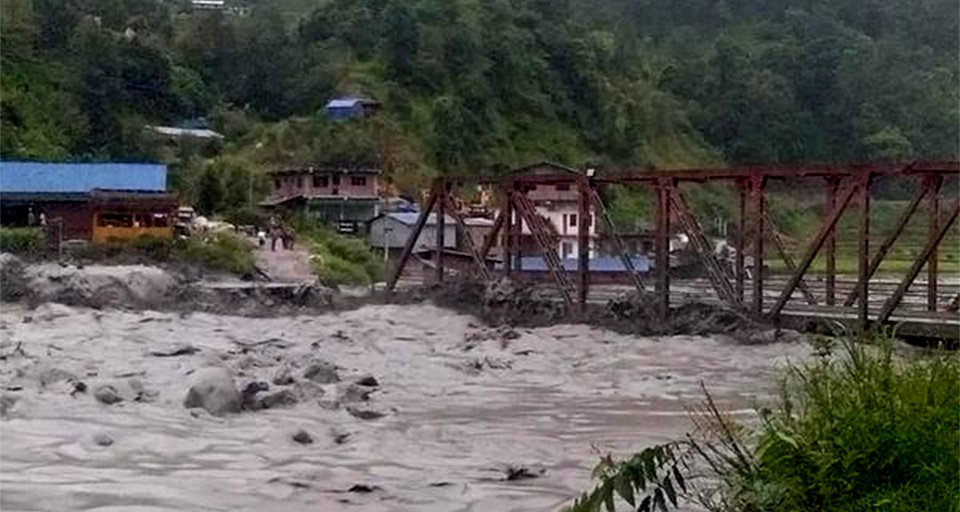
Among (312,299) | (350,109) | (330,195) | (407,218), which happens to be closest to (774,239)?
(312,299)

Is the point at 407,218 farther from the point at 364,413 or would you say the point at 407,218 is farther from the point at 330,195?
the point at 364,413

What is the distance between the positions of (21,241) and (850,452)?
109 ft

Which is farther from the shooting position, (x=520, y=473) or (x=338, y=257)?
(x=338, y=257)

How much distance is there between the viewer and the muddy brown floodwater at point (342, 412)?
9539mm

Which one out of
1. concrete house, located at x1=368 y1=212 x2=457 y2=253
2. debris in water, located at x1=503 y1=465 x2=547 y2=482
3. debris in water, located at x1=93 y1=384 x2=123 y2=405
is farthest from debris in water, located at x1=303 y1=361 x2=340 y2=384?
concrete house, located at x1=368 y1=212 x2=457 y2=253

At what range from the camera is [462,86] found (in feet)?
202

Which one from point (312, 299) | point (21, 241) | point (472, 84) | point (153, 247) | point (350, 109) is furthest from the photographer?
point (472, 84)

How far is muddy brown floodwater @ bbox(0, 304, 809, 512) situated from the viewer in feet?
31.3

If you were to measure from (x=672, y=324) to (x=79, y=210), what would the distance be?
21.5m

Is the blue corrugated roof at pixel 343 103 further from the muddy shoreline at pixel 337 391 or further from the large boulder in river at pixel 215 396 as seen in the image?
the large boulder in river at pixel 215 396

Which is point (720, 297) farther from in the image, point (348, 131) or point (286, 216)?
point (348, 131)

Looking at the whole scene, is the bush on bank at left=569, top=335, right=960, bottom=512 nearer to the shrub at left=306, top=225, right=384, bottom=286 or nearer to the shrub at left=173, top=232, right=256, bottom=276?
the shrub at left=173, top=232, right=256, bottom=276

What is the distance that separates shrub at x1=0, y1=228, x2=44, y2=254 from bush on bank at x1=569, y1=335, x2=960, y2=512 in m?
31.6

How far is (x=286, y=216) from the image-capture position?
4594 cm
